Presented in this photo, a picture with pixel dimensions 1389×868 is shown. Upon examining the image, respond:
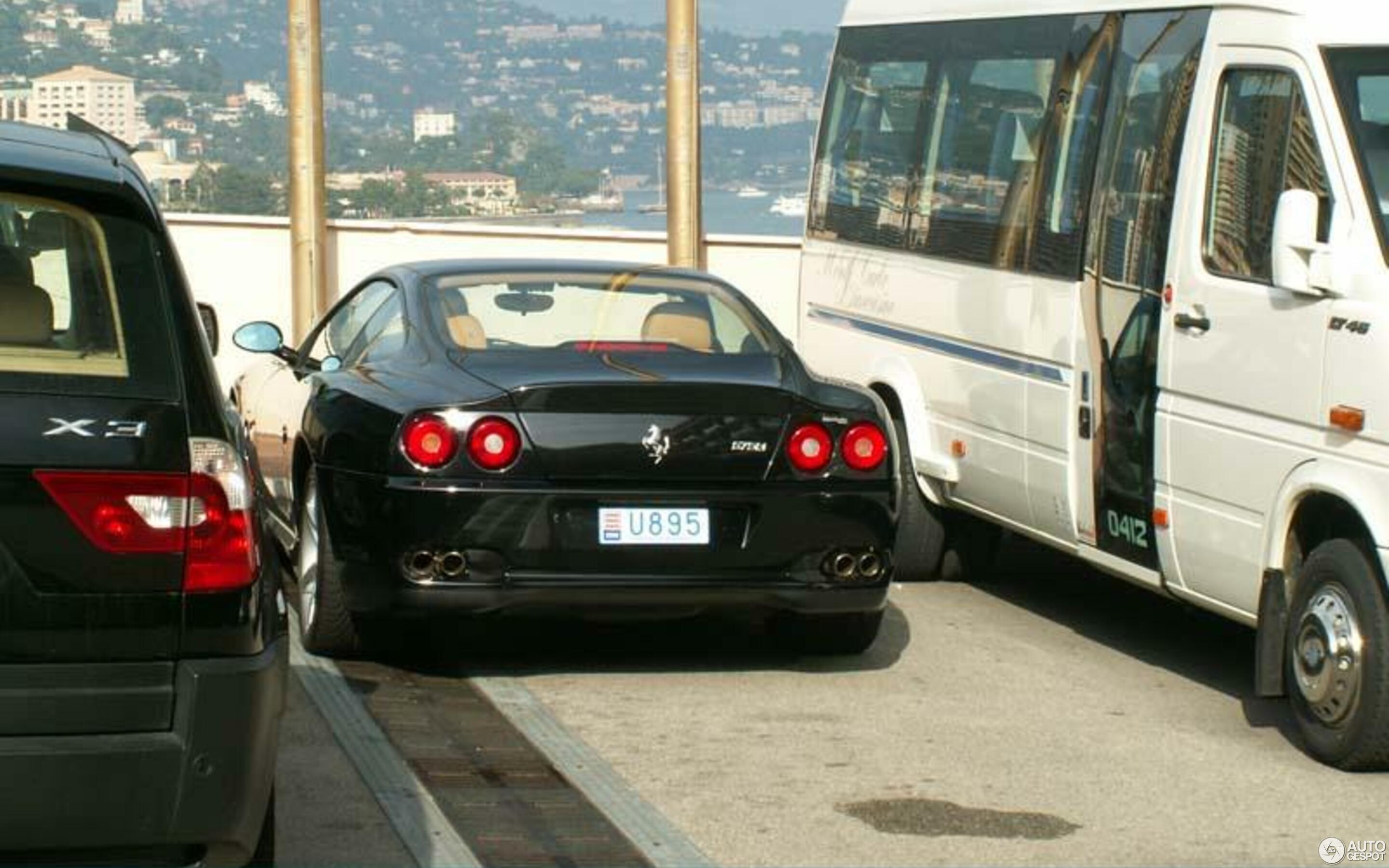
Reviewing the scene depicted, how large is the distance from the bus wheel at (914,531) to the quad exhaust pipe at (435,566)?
3.33 meters

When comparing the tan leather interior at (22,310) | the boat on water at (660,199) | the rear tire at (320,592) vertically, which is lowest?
the rear tire at (320,592)

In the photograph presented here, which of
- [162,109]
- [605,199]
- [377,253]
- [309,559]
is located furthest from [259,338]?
[162,109]

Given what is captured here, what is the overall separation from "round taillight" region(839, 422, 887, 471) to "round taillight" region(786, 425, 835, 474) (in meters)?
0.07

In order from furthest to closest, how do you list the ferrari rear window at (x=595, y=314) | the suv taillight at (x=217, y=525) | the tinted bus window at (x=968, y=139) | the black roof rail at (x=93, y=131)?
the tinted bus window at (x=968, y=139)
the ferrari rear window at (x=595, y=314)
the black roof rail at (x=93, y=131)
the suv taillight at (x=217, y=525)

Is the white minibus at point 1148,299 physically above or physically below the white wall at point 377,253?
above

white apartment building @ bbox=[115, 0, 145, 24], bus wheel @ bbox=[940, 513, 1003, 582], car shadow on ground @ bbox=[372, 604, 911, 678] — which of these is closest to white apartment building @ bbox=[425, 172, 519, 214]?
white apartment building @ bbox=[115, 0, 145, 24]

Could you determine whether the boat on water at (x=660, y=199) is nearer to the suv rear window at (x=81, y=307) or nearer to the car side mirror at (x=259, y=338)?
the car side mirror at (x=259, y=338)

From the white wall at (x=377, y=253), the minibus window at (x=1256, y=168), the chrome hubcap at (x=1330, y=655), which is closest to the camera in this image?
the chrome hubcap at (x=1330, y=655)

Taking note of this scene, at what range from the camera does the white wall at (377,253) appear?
64.7 feet

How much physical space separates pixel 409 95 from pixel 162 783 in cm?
3332

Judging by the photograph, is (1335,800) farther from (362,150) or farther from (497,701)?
(362,150)

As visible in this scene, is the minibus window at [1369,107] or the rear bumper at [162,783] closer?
the rear bumper at [162,783]

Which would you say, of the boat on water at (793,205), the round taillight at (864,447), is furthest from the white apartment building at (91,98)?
the round taillight at (864,447)

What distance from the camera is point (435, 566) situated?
842 centimetres
